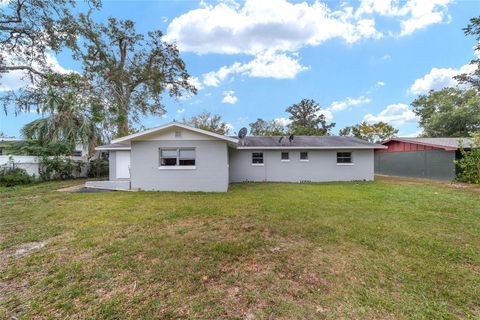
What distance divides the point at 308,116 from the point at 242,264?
42.5 meters

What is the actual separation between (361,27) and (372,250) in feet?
49.6

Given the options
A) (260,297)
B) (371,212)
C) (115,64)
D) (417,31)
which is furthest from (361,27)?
(115,64)

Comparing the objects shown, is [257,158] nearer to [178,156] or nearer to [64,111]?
[178,156]

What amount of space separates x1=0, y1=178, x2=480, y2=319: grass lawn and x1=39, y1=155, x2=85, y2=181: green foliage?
387 inches

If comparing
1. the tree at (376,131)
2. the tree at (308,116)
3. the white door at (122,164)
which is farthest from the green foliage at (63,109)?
the tree at (376,131)

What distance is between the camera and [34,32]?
11125 millimetres

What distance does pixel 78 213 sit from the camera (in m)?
6.96

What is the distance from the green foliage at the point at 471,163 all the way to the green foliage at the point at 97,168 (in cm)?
2482

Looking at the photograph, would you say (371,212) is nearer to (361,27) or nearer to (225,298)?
(225,298)

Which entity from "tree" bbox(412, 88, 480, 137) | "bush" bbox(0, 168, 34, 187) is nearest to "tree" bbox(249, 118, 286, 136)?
"tree" bbox(412, 88, 480, 137)

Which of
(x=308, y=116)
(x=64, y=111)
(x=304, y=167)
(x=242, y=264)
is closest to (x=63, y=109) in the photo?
(x=64, y=111)

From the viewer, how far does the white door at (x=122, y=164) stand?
15.4m

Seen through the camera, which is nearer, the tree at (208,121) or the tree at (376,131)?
the tree at (208,121)

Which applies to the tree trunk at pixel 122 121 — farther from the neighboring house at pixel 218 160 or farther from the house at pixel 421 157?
the house at pixel 421 157
